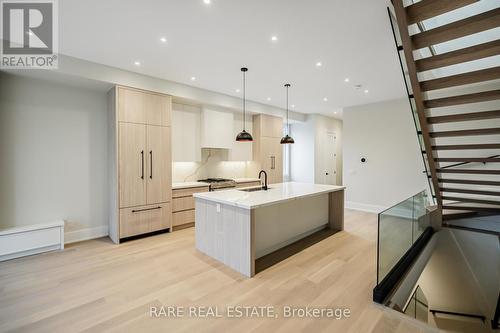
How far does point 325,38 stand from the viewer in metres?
2.88

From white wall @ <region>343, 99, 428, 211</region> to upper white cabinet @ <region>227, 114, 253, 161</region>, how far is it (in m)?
2.88

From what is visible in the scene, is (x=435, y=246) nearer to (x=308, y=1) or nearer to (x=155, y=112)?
(x=308, y=1)

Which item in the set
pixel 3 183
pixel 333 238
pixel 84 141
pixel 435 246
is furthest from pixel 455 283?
pixel 3 183

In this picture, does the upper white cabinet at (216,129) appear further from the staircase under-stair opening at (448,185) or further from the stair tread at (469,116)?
the stair tread at (469,116)

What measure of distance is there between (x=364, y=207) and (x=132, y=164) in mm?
5917

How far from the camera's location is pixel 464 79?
8.40 feet

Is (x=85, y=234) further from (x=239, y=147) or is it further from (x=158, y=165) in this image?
(x=239, y=147)

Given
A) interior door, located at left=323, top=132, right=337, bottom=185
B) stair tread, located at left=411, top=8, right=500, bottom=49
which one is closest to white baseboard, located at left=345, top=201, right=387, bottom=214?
interior door, located at left=323, top=132, right=337, bottom=185

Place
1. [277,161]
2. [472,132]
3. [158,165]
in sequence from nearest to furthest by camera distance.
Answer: [472,132] < [158,165] < [277,161]

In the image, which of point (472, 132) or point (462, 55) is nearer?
point (462, 55)

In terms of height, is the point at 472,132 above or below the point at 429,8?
below

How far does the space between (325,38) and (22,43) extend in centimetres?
405

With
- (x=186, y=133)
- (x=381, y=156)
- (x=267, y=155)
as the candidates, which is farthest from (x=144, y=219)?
(x=381, y=156)

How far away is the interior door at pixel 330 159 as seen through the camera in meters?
8.22
